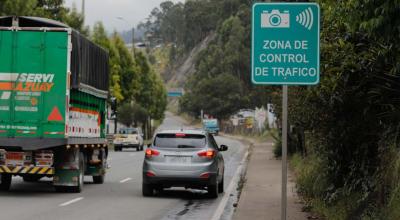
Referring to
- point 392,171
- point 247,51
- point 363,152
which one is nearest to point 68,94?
point 363,152

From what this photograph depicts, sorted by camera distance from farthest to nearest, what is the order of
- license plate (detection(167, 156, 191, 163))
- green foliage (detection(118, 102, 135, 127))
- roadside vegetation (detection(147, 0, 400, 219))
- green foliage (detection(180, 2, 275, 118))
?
green foliage (detection(180, 2, 275, 118))
green foliage (detection(118, 102, 135, 127))
license plate (detection(167, 156, 191, 163))
roadside vegetation (detection(147, 0, 400, 219))

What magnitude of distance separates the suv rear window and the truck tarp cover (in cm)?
234

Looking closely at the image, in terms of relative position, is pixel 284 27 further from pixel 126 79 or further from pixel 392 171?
pixel 126 79

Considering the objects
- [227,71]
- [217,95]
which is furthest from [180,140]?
[217,95]

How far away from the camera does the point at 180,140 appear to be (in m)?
17.4

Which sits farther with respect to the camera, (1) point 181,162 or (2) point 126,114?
(2) point 126,114

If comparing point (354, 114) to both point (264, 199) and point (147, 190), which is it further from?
point (147, 190)

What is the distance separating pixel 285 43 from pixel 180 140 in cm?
917

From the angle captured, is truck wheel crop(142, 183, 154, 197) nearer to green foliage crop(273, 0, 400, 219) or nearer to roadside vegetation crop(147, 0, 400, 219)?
roadside vegetation crop(147, 0, 400, 219)

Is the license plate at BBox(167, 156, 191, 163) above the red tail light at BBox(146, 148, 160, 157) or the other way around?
the other way around

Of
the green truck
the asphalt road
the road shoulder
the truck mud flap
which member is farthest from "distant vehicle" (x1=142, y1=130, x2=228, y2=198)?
the truck mud flap

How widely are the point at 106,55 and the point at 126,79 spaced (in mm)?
38761

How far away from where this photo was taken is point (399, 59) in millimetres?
7461

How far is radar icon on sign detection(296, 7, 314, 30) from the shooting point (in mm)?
8470
